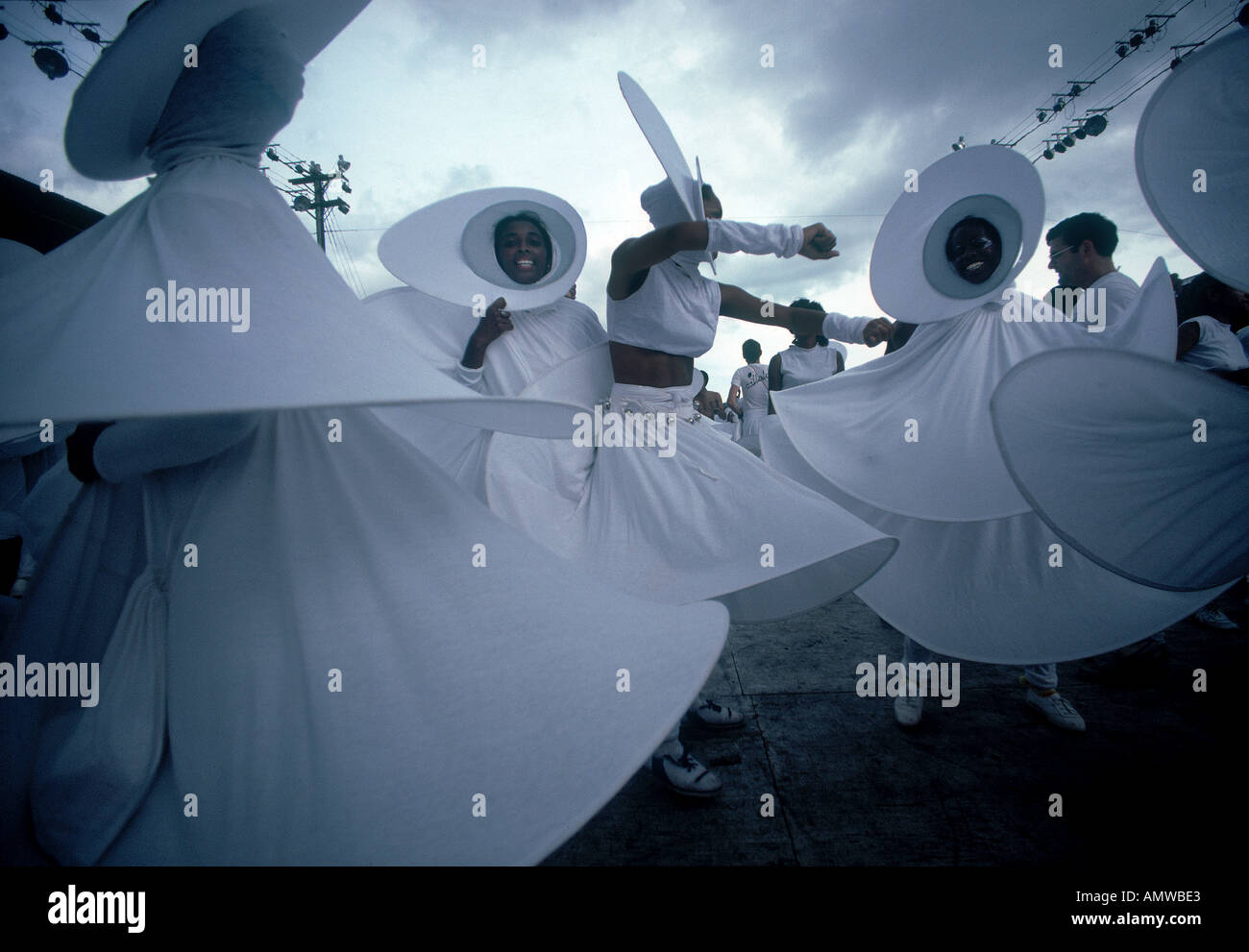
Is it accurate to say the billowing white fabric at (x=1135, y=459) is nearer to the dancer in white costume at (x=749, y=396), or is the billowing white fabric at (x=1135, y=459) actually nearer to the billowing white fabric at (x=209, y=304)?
the billowing white fabric at (x=209, y=304)

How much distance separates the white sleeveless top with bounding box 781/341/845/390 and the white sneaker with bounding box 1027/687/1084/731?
3.75 m

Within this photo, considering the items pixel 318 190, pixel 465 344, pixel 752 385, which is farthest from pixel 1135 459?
pixel 318 190

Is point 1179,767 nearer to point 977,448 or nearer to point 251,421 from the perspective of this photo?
point 977,448

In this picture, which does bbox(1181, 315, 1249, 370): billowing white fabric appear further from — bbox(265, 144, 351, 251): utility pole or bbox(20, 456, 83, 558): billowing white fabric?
bbox(265, 144, 351, 251): utility pole

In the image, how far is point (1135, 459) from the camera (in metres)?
1.25

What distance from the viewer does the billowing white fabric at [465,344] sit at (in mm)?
2213

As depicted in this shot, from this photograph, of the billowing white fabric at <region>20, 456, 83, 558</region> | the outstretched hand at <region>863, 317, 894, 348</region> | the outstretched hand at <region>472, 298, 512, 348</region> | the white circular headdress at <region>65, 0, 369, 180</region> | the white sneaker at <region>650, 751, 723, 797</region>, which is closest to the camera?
the white circular headdress at <region>65, 0, 369, 180</region>

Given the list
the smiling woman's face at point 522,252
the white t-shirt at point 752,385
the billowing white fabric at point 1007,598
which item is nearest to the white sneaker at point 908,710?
the billowing white fabric at point 1007,598

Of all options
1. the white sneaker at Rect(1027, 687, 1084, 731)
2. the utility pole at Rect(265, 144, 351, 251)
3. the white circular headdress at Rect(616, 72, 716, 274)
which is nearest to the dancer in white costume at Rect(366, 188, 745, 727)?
the white circular headdress at Rect(616, 72, 716, 274)

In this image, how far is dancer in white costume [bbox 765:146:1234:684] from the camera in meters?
1.88

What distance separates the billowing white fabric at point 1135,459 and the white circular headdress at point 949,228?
1181 millimetres
